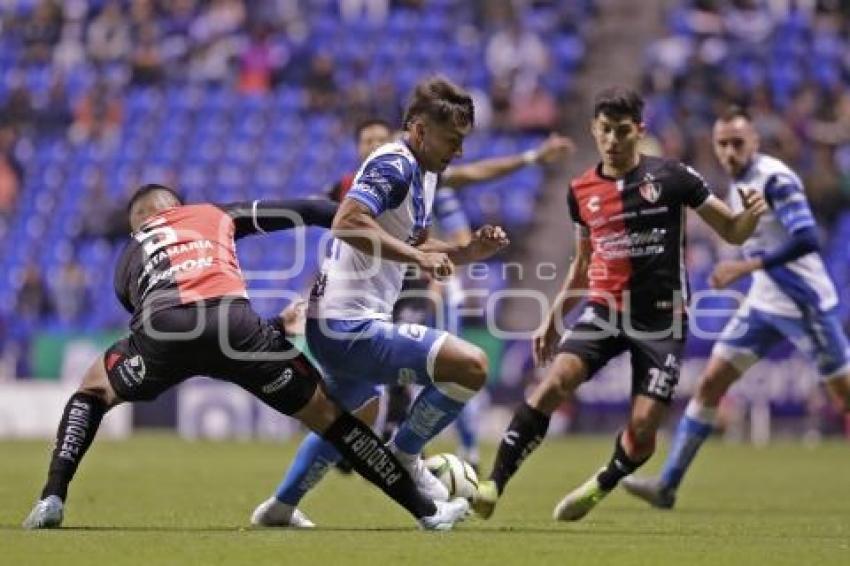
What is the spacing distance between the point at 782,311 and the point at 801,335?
0.79 feet

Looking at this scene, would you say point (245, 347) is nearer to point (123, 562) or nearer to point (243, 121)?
point (123, 562)

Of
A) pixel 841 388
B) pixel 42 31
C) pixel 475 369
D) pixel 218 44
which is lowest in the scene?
pixel 841 388

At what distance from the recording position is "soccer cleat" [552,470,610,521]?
10.3 metres

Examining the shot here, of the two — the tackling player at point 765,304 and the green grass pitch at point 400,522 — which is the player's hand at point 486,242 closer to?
the green grass pitch at point 400,522

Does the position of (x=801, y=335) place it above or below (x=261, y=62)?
below

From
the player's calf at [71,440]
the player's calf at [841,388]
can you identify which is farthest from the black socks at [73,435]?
the player's calf at [841,388]

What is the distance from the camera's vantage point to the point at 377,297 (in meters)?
8.98

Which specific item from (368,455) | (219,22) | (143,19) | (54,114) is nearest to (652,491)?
(368,455)

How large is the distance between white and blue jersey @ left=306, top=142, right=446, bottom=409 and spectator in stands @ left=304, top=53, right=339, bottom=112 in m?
18.5

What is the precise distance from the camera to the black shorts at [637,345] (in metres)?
10.4

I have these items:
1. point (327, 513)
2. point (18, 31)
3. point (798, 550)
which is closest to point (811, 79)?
point (18, 31)

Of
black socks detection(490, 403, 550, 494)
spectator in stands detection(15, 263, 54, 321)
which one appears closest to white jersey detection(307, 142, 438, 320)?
black socks detection(490, 403, 550, 494)

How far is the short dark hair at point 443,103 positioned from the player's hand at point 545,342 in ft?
6.76

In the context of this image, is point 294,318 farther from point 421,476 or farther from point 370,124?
point 370,124
